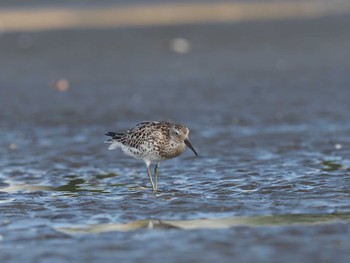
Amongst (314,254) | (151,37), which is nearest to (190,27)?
(151,37)

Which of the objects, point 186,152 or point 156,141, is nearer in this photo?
point 156,141

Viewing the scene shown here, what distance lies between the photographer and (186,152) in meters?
15.7

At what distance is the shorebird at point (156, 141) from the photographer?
Result: 12500 mm

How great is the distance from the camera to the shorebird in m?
12.5

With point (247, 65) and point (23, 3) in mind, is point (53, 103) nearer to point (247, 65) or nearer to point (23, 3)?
point (247, 65)

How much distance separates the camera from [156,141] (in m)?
12.5

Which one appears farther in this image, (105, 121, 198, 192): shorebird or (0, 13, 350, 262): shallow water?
(105, 121, 198, 192): shorebird

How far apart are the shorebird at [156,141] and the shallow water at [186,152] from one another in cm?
48

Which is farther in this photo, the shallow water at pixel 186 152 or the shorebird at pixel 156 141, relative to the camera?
the shorebird at pixel 156 141

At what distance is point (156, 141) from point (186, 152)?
3168mm

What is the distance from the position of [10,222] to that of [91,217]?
3.14 feet

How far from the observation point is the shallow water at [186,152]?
9.30 meters

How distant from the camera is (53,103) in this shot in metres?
21.1

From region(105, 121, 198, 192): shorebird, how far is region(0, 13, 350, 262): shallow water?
477 millimetres
